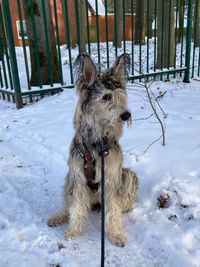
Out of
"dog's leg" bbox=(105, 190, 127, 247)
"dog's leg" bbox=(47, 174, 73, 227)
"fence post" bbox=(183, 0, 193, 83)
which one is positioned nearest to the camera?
"dog's leg" bbox=(105, 190, 127, 247)

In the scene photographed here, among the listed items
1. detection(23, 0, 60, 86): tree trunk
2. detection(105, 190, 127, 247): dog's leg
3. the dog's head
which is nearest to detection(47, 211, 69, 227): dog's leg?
detection(105, 190, 127, 247): dog's leg

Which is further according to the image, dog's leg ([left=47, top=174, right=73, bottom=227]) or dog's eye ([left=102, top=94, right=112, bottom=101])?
dog's leg ([left=47, top=174, right=73, bottom=227])

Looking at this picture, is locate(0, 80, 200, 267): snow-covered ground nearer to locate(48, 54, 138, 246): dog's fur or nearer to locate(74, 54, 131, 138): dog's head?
locate(48, 54, 138, 246): dog's fur

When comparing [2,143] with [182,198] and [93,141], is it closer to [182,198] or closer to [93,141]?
[93,141]

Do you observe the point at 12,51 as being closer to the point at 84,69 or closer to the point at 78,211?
the point at 84,69

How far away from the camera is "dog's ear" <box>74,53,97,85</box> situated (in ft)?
8.43

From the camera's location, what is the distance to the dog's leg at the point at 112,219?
2951 millimetres

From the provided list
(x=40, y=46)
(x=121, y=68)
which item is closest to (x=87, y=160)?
(x=121, y=68)

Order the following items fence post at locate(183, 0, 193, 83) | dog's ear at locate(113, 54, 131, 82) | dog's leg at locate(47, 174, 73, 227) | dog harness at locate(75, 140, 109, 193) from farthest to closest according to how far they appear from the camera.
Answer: fence post at locate(183, 0, 193, 83)
dog's leg at locate(47, 174, 73, 227)
dog harness at locate(75, 140, 109, 193)
dog's ear at locate(113, 54, 131, 82)

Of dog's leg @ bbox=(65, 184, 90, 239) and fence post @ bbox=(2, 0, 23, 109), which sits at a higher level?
fence post @ bbox=(2, 0, 23, 109)

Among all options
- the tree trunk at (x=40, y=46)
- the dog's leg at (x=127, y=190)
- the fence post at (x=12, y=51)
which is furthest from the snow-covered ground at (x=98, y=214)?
the tree trunk at (x=40, y=46)

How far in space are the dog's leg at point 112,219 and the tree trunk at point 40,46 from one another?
438 cm

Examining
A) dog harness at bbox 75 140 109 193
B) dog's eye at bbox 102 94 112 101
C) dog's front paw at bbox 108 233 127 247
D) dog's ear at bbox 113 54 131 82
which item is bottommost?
dog's front paw at bbox 108 233 127 247

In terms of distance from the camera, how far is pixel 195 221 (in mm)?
2961
